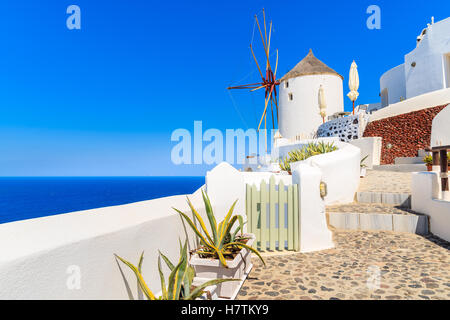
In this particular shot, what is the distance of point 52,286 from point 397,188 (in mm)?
9109

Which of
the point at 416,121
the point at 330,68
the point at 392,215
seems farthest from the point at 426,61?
the point at 392,215

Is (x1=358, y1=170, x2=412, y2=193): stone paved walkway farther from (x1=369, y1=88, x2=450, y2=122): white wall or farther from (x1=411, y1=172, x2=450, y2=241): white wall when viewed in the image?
(x1=369, y1=88, x2=450, y2=122): white wall

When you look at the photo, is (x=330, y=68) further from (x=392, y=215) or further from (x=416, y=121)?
(x=392, y=215)

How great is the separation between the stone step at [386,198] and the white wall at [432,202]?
1.72ft

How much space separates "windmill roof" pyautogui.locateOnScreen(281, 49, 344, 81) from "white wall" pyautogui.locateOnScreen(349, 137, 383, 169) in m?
12.4

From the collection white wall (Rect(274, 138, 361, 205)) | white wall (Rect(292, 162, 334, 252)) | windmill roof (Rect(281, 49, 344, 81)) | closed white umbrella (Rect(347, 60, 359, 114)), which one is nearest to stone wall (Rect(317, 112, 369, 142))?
closed white umbrella (Rect(347, 60, 359, 114))

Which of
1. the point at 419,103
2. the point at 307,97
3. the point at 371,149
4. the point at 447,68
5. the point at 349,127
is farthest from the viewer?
the point at 307,97

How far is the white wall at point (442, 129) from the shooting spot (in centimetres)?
1136

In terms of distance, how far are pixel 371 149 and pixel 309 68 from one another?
1378 centimetres

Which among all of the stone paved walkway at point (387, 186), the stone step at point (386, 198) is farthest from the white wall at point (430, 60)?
the stone step at point (386, 198)

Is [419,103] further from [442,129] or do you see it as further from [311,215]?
[311,215]

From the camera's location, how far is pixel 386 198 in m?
7.34

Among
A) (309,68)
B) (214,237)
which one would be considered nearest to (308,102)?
(309,68)

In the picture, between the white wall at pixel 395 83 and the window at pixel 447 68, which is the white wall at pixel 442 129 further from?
the white wall at pixel 395 83
